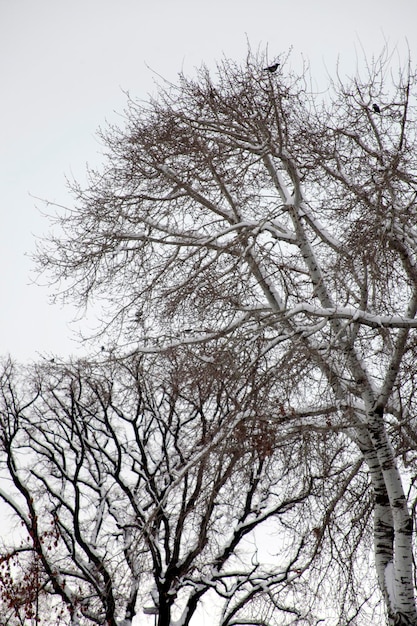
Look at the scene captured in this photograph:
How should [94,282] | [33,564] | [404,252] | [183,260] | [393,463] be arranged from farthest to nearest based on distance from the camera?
[33,564], [94,282], [183,260], [393,463], [404,252]

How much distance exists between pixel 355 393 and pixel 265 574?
7.11 m

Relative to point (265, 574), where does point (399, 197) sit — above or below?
above

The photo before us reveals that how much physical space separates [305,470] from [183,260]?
3.25 meters

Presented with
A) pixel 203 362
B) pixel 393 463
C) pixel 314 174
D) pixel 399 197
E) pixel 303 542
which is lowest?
pixel 303 542

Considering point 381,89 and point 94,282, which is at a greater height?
point 381,89

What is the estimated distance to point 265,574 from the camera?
42.6ft

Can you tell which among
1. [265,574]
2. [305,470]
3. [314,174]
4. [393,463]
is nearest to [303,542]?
[393,463]

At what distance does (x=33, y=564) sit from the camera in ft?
39.7

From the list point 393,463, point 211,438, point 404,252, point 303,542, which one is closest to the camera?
point 211,438

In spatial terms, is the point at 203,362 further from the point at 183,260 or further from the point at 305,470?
the point at 183,260

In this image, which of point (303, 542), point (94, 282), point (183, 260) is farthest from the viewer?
point (94, 282)

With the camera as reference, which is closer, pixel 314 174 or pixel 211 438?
pixel 211 438

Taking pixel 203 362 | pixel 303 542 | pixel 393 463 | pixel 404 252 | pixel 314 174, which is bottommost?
pixel 303 542

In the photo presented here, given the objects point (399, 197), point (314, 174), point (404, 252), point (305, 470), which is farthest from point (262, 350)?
point (314, 174)
